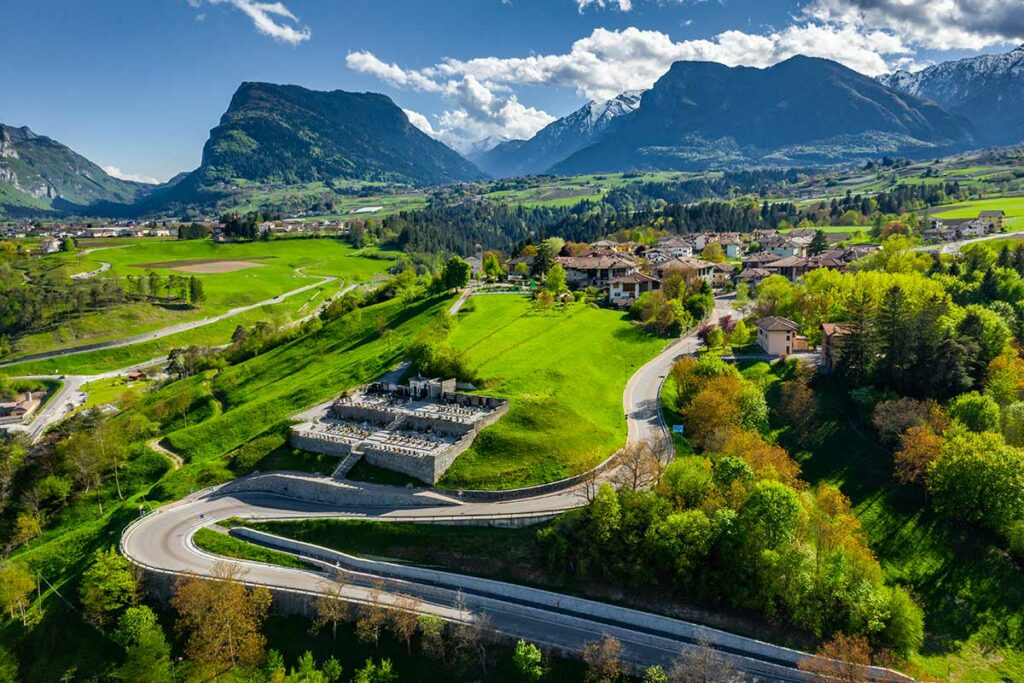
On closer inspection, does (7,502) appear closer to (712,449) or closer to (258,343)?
(258,343)

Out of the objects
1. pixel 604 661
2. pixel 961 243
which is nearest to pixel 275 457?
pixel 604 661

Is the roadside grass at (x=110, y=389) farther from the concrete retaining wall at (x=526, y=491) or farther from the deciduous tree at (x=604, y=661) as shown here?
the deciduous tree at (x=604, y=661)

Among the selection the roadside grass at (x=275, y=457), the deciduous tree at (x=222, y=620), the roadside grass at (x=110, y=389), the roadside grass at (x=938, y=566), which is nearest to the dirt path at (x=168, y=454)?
the roadside grass at (x=275, y=457)

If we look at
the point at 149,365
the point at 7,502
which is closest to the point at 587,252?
the point at 149,365

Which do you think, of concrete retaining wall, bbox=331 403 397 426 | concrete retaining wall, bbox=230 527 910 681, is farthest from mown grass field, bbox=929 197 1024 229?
concrete retaining wall, bbox=331 403 397 426

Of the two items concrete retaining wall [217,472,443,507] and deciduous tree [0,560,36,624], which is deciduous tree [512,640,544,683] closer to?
concrete retaining wall [217,472,443,507]

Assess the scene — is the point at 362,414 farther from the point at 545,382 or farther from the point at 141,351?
the point at 141,351

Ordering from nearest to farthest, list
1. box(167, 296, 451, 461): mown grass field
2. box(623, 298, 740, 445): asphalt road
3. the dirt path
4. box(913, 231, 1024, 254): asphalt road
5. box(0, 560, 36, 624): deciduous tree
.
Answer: box(0, 560, 36, 624): deciduous tree → box(623, 298, 740, 445): asphalt road → the dirt path → box(167, 296, 451, 461): mown grass field → box(913, 231, 1024, 254): asphalt road
